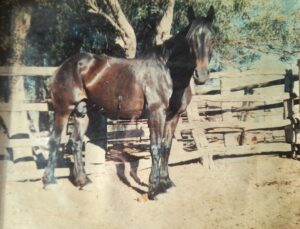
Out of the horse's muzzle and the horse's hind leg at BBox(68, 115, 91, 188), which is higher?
the horse's muzzle

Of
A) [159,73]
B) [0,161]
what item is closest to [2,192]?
[0,161]

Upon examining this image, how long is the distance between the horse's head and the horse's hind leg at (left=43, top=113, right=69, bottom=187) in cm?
44

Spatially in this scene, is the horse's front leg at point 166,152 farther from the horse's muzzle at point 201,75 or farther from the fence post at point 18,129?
the fence post at point 18,129

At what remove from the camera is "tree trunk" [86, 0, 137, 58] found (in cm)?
123

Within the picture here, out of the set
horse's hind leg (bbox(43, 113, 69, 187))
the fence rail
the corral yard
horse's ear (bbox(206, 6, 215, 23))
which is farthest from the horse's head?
horse's hind leg (bbox(43, 113, 69, 187))

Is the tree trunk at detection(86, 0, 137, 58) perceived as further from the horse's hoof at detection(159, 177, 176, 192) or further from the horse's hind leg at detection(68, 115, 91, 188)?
the horse's hoof at detection(159, 177, 176, 192)

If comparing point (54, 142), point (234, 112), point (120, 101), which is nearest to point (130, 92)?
point (120, 101)

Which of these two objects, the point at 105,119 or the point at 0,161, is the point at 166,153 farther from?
the point at 0,161

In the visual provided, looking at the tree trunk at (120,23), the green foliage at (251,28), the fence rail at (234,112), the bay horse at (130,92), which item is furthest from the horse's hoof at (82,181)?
the green foliage at (251,28)

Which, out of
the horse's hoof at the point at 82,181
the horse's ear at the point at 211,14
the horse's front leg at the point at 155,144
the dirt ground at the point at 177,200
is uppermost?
the horse's ear at the point at 211,14

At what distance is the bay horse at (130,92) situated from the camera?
1222mm

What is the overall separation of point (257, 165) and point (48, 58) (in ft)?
2.46

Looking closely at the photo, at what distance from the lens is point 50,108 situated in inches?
49.3

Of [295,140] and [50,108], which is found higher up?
[50,108]
